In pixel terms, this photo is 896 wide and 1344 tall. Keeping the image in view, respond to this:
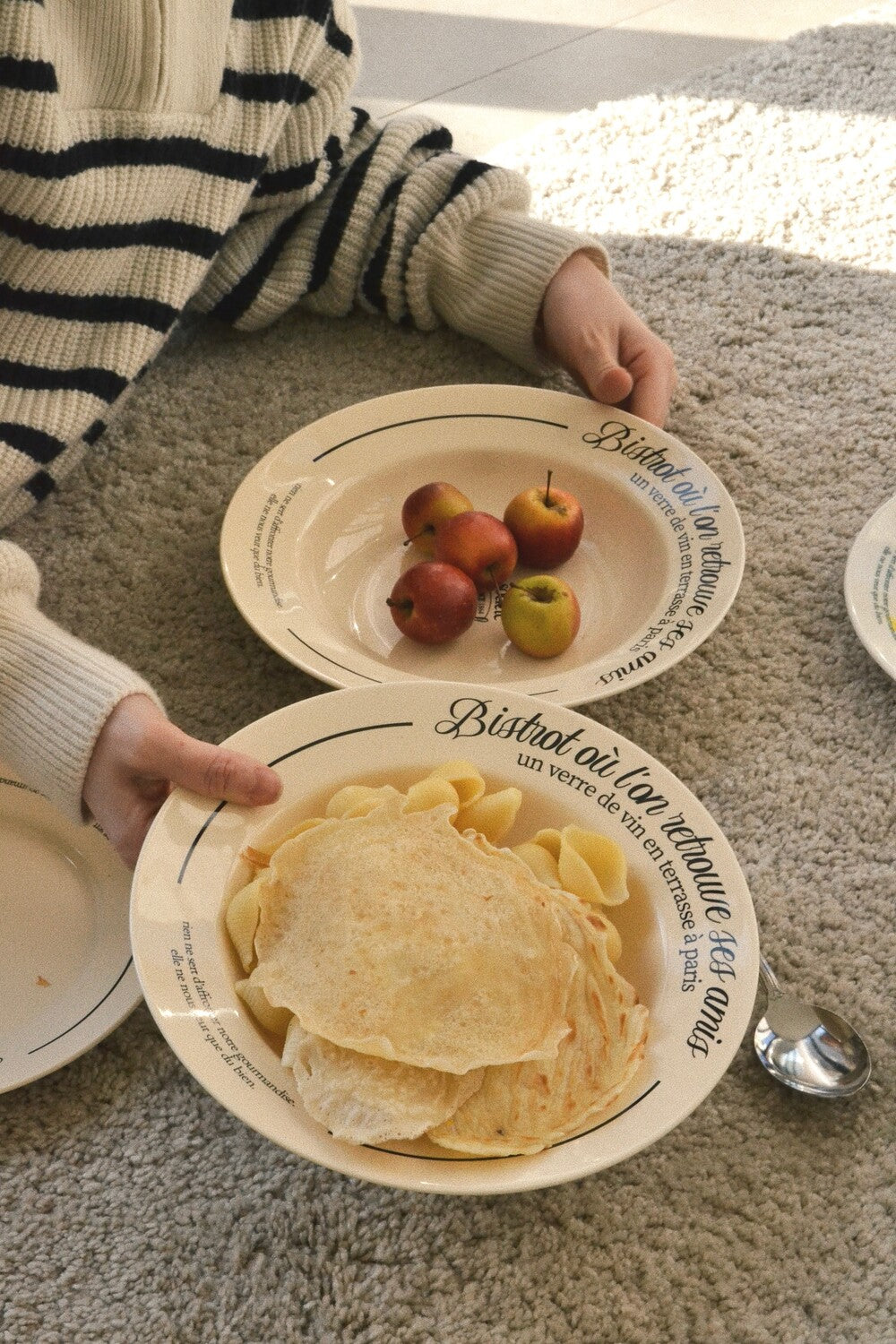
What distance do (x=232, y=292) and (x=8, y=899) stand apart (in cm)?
71

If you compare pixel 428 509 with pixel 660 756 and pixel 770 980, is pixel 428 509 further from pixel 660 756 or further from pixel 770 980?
pixel 770 980

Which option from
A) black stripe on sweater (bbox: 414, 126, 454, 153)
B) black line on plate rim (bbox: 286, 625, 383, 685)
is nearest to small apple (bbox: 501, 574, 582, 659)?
black line on plate rim (bbox: 286, 625, 383, 685)

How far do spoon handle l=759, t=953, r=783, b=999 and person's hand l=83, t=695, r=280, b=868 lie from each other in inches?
13.1

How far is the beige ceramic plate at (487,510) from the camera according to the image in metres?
0.96

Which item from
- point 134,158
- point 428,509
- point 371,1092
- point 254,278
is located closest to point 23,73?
point 134,158

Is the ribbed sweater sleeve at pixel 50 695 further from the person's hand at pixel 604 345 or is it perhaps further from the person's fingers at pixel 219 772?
the person's hand at pixel 604 345

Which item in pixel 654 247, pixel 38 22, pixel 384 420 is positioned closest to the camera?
pixel 38 22

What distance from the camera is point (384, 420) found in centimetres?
114

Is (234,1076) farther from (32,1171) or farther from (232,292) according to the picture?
(232,292)

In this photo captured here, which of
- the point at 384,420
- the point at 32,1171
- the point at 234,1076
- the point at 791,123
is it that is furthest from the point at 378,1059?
the point at 791,123

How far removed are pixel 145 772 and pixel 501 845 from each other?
0.79 ft

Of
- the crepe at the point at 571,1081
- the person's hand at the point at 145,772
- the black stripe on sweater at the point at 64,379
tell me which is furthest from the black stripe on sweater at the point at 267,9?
the crepe at the point at 571,1081

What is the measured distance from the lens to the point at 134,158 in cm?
106

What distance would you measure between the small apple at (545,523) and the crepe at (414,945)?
1.21 feet
